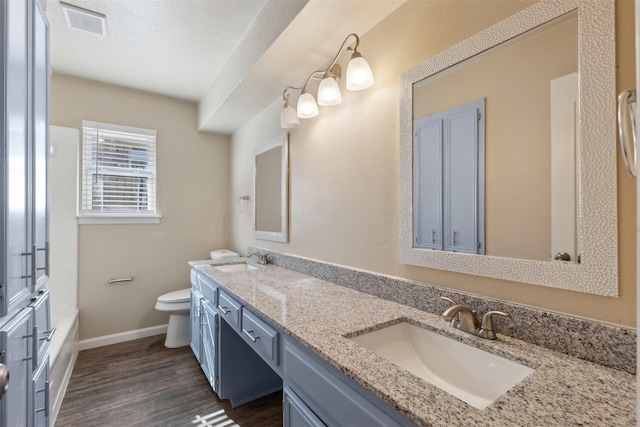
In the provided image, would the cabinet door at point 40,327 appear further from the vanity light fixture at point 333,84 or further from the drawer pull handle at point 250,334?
the vanity light fixture at point 333,84

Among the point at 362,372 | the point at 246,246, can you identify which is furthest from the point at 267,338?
the point at 246,246

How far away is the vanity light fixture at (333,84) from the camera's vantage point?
1464 mm

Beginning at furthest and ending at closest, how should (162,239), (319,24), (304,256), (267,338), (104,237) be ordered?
(162,239)
(104,237)
(304,256)
(319,24)
(267,338)

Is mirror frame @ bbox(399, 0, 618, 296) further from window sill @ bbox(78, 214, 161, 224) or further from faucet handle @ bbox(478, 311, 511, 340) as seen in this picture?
window sill @ bbox(78, 214, 161, 224)

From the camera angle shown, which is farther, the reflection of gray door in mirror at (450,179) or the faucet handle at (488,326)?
the reflection of gray door in mirror at (450,179)

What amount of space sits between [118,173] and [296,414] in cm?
299

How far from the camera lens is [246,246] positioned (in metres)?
3.09

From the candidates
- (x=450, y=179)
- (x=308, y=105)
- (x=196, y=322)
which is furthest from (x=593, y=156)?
(x=196, y=322)

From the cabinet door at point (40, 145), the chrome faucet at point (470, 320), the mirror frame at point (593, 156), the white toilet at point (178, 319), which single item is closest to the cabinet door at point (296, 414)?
the chrome faucet at point (470, 320)

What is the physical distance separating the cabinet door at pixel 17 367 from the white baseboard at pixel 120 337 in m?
2.06

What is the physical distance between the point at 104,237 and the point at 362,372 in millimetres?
3106

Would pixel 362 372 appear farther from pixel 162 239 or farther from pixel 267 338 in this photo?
pixel 162 239

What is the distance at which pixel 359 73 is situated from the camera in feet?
4.79

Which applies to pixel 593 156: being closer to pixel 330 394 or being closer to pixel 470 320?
pixel 470 320
